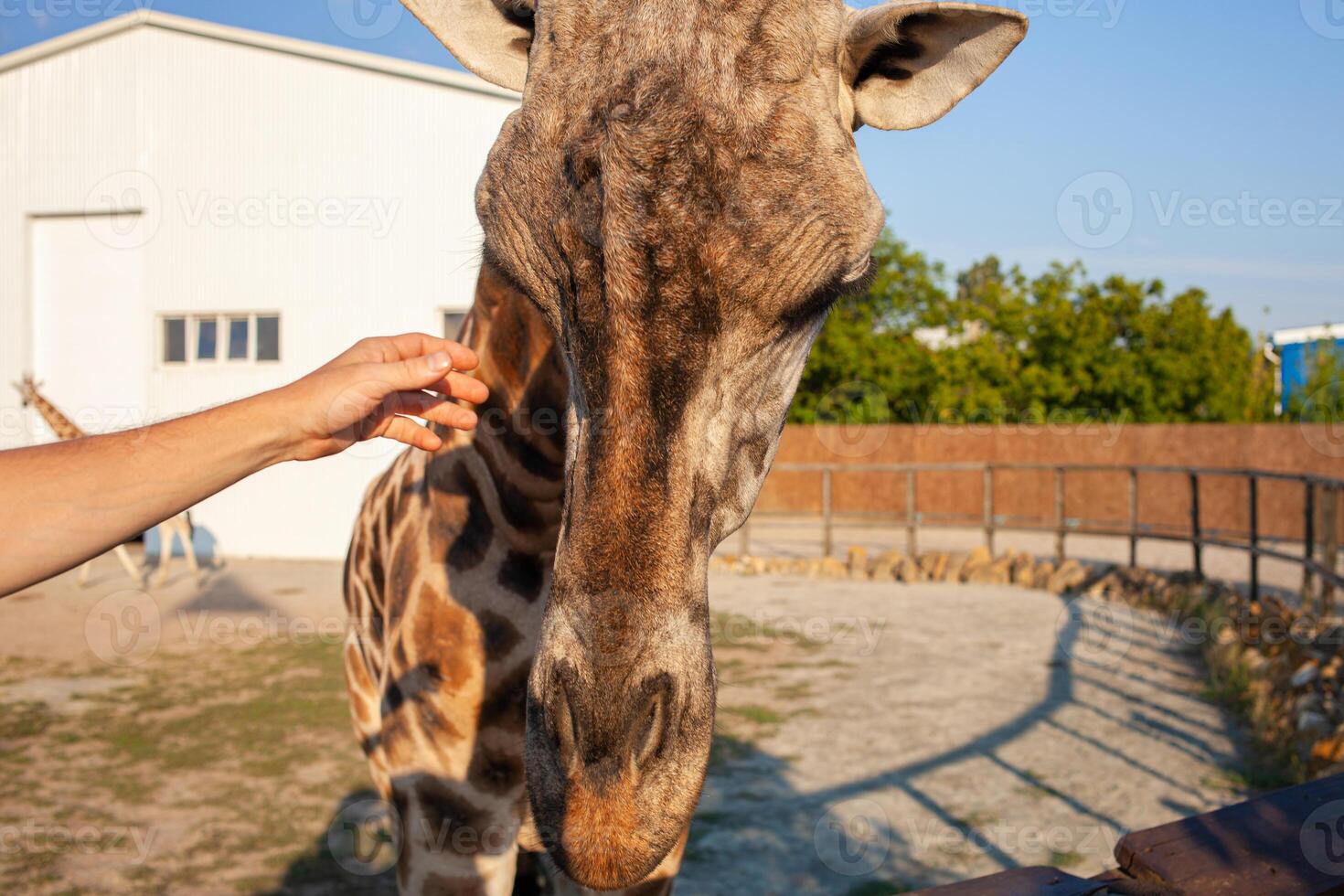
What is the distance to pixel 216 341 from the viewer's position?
53.6 feet

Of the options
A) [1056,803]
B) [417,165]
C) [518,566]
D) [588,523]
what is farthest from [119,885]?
[417,165]

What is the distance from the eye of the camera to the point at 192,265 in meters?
16.2

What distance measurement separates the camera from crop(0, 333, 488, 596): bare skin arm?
127cm

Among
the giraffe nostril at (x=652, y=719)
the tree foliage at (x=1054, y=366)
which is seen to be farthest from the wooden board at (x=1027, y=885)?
the tree foliage at (x=1054, y=366)

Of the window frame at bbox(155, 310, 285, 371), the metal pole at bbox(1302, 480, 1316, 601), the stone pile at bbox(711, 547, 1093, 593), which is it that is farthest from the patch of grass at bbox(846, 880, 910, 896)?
the window frame at bbox(155, 310, 285, 371)

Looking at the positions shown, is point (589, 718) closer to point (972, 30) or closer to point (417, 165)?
point (972, 30)

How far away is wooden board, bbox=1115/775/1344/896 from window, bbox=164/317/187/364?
57.9 ft

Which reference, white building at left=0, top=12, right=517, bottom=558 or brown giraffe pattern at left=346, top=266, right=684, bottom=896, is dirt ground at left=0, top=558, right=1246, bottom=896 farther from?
white building at left=0, top=12, right=517, bottom=558

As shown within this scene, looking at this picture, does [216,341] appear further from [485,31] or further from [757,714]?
[485,31]

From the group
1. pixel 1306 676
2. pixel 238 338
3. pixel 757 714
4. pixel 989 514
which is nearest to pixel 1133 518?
pixel 989 514

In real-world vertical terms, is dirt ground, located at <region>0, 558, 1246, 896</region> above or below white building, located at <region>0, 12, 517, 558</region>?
below

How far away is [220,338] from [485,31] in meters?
16.2

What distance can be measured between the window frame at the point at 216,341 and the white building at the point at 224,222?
4 cm

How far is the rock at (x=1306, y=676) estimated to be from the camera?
5.95 metres
